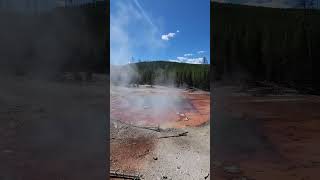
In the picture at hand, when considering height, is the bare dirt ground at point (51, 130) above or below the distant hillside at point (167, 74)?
below

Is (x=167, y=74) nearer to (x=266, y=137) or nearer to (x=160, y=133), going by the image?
(x=160, y=133)

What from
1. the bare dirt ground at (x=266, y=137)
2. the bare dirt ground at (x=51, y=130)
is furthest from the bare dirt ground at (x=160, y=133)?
the bare dirt ground at (x=51, y=130)

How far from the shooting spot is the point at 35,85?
409 cm

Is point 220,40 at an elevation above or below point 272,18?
below

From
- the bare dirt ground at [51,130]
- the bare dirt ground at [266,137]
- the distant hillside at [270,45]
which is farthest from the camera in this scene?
the distant hillside at [270,45]

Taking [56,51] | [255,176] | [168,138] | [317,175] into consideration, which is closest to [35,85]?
[56,51]

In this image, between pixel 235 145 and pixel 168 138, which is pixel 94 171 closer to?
pixel 235 145

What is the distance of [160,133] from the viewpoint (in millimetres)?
8750

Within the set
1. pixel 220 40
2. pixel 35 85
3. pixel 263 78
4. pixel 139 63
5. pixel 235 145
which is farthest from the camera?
pixel 139 63

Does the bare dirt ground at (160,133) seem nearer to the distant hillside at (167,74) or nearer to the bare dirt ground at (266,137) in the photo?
the distant hillside at (167,74)

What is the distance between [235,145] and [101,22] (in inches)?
128

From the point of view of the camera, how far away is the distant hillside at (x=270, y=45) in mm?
6605

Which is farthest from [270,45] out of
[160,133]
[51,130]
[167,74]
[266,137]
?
[167,74]

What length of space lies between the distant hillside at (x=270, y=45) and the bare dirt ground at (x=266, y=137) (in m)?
0.53
